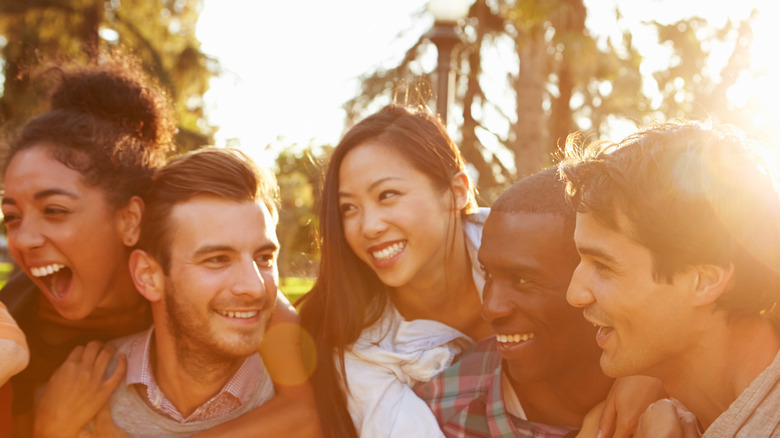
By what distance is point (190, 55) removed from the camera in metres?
A: 12.3

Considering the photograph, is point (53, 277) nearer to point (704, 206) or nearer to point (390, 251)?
point (390, 251)

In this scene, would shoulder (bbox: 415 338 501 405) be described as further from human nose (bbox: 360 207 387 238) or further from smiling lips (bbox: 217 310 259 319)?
smiling lips (bbox: 217 310 259 319)

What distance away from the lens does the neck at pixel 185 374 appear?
3.43 metres

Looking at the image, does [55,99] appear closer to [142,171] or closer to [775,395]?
[142,171]

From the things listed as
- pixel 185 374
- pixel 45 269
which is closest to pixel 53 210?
pixel 45 269

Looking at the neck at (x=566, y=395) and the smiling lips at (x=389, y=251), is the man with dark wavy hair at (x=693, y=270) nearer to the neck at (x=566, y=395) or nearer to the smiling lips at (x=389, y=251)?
the neck at (x=566, y=395)

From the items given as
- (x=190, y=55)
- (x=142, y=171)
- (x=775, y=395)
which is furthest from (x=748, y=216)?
(x=190, y=55)

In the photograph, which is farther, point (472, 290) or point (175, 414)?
point (472, 290)

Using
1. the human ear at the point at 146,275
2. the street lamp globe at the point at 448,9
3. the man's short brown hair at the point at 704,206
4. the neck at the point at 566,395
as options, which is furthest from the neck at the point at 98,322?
the street lamp globe at the point at 448,9

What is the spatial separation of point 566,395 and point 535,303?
52 cm

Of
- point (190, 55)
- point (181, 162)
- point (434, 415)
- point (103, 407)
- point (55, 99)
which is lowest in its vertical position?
point (434, 415)

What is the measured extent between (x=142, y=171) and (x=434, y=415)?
201cm

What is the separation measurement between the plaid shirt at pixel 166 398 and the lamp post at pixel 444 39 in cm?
429

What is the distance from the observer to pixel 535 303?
9.37ft
